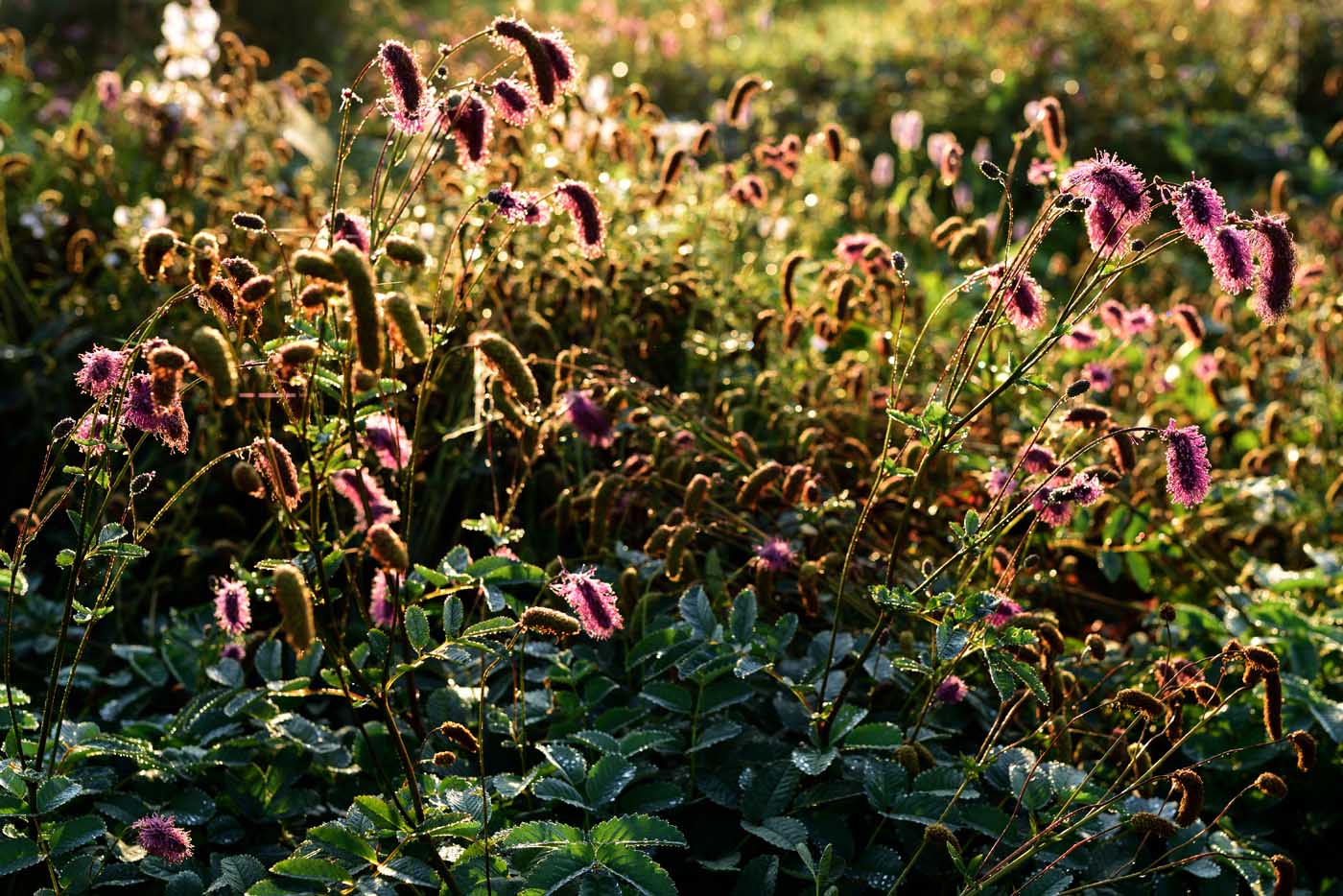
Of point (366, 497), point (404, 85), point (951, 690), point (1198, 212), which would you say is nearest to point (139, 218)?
point (404, 85)

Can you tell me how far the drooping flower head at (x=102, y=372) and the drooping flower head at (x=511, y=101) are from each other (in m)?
0.63

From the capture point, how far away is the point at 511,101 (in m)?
1.94

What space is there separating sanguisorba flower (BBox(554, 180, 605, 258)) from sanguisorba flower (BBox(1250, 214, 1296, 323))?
0.90 m

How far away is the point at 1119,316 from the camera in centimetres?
297

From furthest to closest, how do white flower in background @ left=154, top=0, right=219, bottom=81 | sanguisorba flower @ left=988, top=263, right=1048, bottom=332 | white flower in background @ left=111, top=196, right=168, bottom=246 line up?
white flower in background @ left=154, top=0, right=219, bottom=81, white flower in background @ left=111, top=196, right=168, bottom=246, sanguisorba flower @ left=988, top=263, right=1048, bottom=332

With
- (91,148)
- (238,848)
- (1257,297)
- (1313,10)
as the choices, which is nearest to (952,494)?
(1257,297)

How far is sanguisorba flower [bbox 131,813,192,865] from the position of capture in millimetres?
1858

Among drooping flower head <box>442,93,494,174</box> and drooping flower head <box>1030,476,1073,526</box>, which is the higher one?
drooping flower head <box>442,93,494,174</box>

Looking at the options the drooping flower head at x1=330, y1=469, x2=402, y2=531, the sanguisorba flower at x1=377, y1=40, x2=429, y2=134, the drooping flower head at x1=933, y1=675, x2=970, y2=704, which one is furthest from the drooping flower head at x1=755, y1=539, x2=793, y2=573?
the sanguisorba flower at x1=377, y1=40, x2=429, y2=134

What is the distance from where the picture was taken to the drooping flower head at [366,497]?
1824mm

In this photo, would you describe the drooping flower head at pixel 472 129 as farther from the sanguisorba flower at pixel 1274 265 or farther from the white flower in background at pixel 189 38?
the white flower in background at pixel 189 38

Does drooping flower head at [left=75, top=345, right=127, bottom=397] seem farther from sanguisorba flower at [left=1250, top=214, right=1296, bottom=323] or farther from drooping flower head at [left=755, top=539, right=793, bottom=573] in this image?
sanguisorba flower at [left=1250, top=214, right=1296, bottom=323]

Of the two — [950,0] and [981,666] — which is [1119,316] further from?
[950,0]

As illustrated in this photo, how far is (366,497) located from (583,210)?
0.52 m
